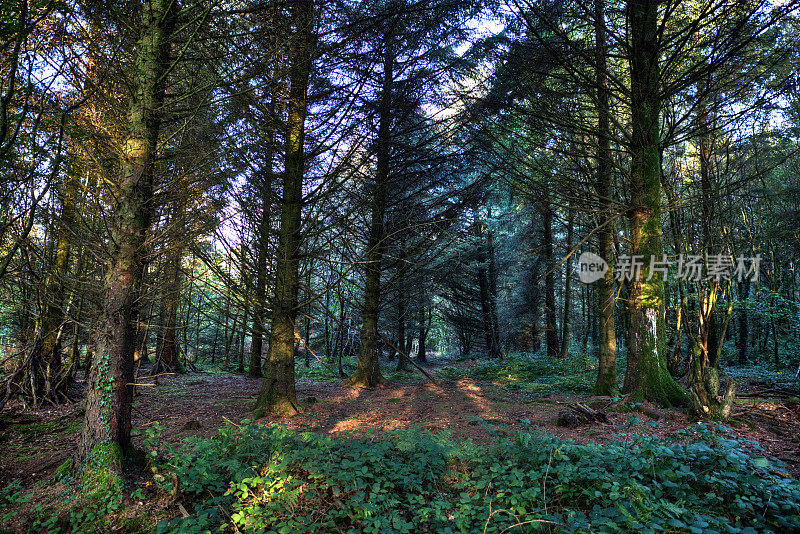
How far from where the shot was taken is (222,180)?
5.09 metres

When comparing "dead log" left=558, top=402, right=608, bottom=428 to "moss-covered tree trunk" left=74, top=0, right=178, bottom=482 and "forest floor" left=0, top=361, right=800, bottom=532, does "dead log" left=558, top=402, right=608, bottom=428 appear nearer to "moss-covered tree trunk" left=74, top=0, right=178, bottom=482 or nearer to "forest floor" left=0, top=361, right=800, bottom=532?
"forest floor" left=0, top=361, right=800, bottom=532

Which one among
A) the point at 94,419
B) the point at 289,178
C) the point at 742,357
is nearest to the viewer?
the point at 94,419

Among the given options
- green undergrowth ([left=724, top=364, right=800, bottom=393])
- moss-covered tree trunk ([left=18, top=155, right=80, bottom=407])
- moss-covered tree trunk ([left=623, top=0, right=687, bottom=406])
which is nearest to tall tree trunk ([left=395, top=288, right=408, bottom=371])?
moss-covered tree trunk ([left=623, top=0, right=687, bottom=406])

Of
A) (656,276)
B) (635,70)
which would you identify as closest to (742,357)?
(656,276)

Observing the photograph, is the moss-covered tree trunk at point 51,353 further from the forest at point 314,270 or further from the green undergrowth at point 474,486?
the green undergrowth at point 474,486

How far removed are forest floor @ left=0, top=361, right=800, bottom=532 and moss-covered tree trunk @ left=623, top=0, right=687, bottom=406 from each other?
0.52m

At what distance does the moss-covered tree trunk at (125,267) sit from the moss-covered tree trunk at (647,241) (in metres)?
A: 6.83

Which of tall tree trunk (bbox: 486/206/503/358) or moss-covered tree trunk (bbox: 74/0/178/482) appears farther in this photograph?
tall tree trunk (bbox: 486/206/503/358)

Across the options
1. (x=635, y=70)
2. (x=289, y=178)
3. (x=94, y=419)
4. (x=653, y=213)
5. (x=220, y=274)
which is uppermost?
(x=635, y=70)

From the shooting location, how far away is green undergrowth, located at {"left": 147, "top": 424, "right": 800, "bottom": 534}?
9.66 feet

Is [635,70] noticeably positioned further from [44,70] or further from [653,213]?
[44,70]

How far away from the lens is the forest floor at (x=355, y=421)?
388cm

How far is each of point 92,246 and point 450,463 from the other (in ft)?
15.0

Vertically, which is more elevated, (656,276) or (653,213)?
(653,213)
